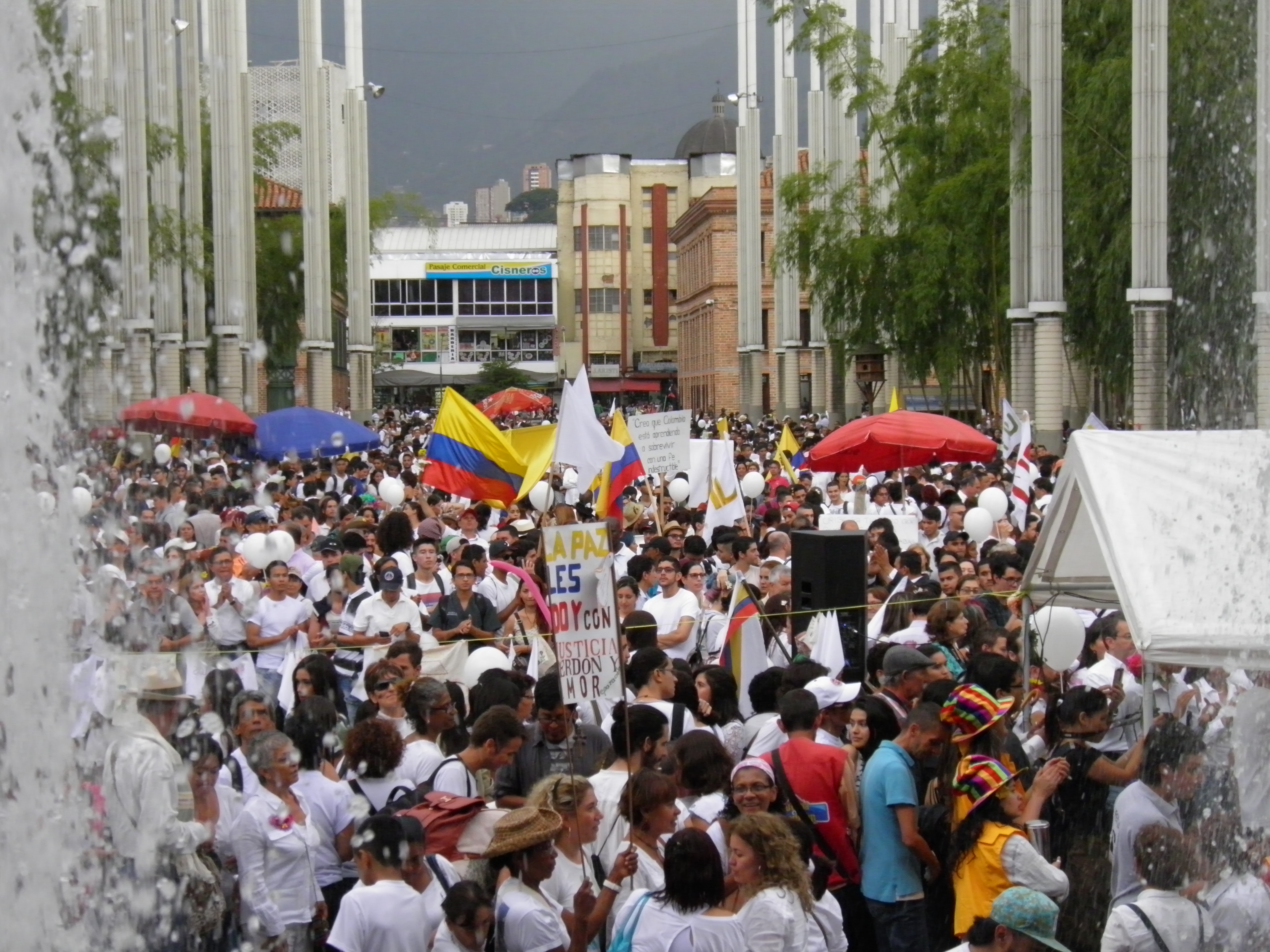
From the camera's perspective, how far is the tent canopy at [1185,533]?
6.88 m

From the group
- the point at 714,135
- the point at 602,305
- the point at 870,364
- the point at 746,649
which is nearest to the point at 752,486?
the point at 746,649

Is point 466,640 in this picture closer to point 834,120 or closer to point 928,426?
point 928,426

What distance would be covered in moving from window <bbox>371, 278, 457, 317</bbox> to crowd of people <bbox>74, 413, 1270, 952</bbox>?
4540 inches

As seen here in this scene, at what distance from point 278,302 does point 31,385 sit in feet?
164

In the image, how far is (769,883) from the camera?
5.82m

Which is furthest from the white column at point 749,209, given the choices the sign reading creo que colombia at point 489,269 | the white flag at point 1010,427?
the sign reading creo que colombia at point 489,269

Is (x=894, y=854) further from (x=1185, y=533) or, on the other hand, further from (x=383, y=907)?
(x=383, y=907)

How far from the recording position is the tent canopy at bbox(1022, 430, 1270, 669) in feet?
22.6

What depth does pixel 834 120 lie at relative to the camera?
5216 centimetres

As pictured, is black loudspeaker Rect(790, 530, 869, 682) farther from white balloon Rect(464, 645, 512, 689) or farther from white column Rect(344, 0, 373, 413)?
white column Rect(344, 0, 373, 413)

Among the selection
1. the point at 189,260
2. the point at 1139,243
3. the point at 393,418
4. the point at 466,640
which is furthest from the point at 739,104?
the point at 466,640

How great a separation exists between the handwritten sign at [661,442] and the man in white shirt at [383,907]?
457 inches

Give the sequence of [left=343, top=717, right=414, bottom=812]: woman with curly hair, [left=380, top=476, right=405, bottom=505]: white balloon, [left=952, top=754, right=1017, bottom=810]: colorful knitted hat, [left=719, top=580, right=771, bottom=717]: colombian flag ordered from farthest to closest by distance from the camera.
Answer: [left=380, top=476, right=405, bottom=505]: white balloon < [left=719, top=580, right=771, bottom=717]: colombian flag < [left=343, top=717, right=414, bottom=812]: woman with curly hair < [left=952, top=754, right=1017, bottom=810]: colorful knitted hat

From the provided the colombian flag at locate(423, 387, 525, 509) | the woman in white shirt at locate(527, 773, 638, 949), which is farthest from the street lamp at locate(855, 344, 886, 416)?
the woman in white shirt at locate(527, 773, 638, 949)
